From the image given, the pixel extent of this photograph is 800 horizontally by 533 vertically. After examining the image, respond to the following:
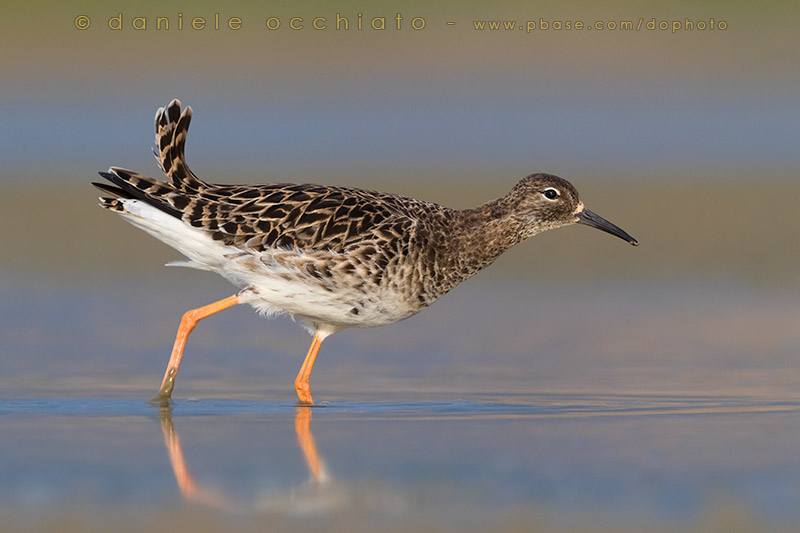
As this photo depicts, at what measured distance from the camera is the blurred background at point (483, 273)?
941 cm

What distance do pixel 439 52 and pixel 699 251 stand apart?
86.3 feet

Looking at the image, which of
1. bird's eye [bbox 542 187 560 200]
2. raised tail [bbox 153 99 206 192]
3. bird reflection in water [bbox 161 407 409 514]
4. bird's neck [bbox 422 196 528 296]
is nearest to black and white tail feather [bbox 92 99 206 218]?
raised tail [bbox 153 99 206 192]

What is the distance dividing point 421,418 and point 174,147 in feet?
12.3

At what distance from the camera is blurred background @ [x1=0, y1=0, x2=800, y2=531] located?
9.41 metres

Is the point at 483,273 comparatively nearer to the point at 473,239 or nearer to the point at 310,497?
the point at 473,239

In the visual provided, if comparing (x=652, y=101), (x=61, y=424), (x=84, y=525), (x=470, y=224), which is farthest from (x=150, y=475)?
(x=652, y=101)

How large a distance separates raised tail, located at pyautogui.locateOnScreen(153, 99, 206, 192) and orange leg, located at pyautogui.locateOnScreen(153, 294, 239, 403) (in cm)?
109

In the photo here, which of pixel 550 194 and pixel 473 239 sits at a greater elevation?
pixel 550 194

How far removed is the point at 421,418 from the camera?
10695 millimetres

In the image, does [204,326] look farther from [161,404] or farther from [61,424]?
[61,424]

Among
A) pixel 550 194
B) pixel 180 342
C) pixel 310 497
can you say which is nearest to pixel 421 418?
pixel 310 497

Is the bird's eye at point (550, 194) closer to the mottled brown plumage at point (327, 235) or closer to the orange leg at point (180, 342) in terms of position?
the mottled brown plumage at point (327, 235)

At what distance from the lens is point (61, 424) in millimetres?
10492

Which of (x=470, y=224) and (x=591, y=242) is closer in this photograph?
(x=470, y=224)
